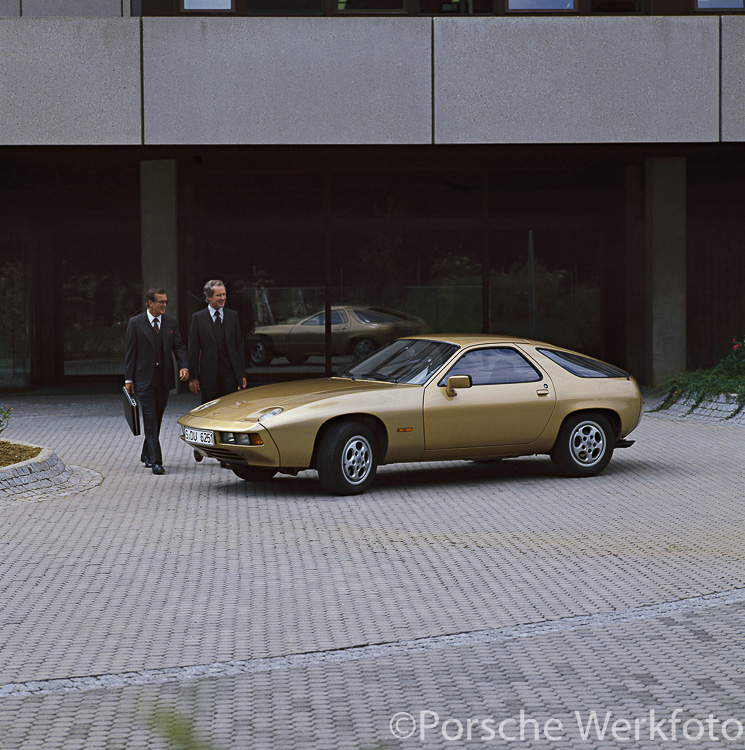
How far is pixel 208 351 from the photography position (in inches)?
463

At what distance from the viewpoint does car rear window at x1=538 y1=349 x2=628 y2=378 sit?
10.8 meters

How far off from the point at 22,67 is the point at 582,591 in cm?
1345

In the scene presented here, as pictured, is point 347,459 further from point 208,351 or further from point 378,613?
point 378,613

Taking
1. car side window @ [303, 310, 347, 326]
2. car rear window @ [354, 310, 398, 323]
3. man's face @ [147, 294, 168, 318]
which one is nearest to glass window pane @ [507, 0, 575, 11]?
car rear window @ [354, 310, 398, 323]

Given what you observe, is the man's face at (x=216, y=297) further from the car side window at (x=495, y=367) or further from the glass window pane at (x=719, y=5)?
the glass window pane at (x=719, y=5)

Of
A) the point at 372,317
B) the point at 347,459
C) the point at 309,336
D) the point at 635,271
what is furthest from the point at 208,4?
the point at 347,459

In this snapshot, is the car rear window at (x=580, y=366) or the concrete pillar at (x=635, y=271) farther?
the concrete pillar at (x=635, y=271)

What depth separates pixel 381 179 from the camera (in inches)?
822

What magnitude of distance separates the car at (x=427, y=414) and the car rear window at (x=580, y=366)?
0.01m

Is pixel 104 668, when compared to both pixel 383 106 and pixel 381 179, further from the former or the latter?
pixel 381 179

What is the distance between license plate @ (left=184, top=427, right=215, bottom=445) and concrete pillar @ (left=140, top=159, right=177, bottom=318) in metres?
10.3

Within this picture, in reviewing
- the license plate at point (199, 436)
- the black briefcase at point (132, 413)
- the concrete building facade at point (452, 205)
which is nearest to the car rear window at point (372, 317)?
the concrete building facade at point (452, 205)

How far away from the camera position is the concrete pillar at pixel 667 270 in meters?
20.5

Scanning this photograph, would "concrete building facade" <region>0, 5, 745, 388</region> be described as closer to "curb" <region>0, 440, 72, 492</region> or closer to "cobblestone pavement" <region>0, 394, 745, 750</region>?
"curb" <region>0, 440, 72, 492</region>
